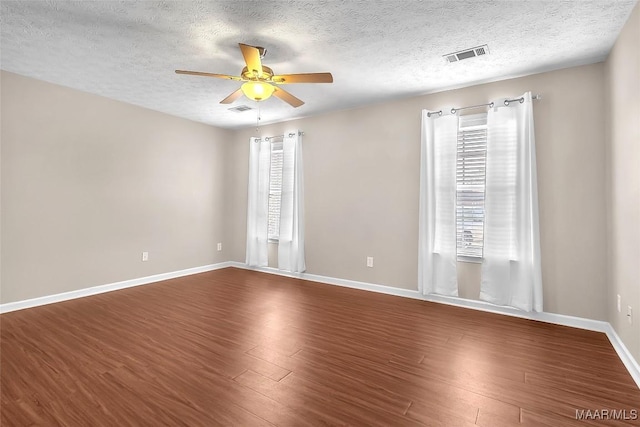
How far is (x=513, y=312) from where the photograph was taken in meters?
3.39

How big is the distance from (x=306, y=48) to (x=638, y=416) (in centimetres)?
349

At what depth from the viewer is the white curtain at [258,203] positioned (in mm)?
5480

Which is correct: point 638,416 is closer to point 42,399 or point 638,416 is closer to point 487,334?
point 487,334

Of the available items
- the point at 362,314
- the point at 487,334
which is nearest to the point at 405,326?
the point at 362,314

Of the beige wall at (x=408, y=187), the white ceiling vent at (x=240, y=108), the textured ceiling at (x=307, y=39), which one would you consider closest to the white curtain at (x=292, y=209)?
the beige wall at (x=408, y=187)

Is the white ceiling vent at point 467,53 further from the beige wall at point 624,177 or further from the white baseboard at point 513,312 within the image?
the white baseboard at point 513,312

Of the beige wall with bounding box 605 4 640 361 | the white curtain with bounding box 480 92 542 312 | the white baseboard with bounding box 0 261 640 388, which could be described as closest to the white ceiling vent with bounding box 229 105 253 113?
the white baseboard with bounding box 0 261 640 388

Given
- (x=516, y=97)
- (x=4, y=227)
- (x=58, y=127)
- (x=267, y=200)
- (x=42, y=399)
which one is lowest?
(x=42, y=399)

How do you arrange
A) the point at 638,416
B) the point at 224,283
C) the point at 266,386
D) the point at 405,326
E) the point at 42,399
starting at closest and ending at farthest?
the point at 638,416 → the point at 42,399 → the point at 266,386 → the point at 405,326 → the point at 224,283

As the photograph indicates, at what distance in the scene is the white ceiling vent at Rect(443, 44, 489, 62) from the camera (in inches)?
111

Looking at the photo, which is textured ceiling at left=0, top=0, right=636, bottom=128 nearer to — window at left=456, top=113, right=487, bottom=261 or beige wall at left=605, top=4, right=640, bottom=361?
beige wall at left=605, top=4, right=640, bottom=361

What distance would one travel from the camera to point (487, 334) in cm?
Answer: 288

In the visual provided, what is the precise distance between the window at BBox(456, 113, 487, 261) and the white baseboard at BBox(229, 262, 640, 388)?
1.84 feet

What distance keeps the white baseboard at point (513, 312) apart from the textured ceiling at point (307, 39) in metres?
2.58
